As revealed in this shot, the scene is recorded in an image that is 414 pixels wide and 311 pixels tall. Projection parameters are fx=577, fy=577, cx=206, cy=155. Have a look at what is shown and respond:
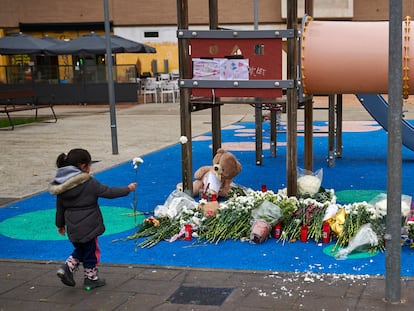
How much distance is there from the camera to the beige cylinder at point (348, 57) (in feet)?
21.2

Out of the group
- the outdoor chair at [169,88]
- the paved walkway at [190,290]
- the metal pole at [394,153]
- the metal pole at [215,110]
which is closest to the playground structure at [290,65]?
the metal pole at [215,110]

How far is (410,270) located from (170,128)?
41.1ft

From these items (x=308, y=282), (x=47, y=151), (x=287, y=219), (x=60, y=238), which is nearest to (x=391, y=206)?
(x=308, y=282)

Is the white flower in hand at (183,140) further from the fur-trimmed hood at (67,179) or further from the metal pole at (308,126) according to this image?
the fur-trimmed hood at (67,179)

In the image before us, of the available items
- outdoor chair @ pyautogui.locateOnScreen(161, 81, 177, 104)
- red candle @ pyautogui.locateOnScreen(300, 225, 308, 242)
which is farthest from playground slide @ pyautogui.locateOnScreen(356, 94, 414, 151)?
outdoor chair @ pyautogui.locateOnScreen(161, 81, 177, 104)

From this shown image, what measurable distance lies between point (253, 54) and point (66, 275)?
12.0ft

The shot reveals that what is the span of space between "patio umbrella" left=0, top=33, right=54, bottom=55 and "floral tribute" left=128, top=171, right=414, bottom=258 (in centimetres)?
1955

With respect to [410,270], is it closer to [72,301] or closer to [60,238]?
[72,301]

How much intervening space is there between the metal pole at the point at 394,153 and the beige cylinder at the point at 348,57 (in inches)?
99.9

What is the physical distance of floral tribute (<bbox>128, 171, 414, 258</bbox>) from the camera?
579cm

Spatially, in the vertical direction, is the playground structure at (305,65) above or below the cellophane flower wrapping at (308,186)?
above

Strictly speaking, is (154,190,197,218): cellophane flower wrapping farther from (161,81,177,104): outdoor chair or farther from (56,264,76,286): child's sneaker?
(161,81,177,104): outdoor chair

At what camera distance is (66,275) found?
15.7 feet

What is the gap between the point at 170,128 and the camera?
56.1ft
